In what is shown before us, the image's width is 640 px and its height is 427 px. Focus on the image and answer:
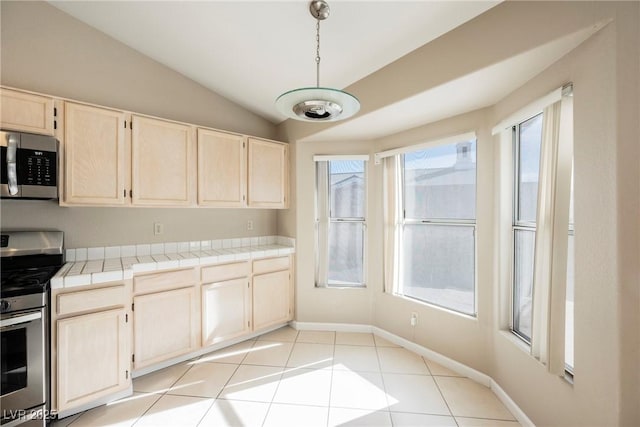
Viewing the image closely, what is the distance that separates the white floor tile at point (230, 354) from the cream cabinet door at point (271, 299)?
0.24 metres

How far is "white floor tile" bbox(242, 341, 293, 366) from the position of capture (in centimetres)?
266

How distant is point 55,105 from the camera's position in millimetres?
2068

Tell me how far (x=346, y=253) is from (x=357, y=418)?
181 cm

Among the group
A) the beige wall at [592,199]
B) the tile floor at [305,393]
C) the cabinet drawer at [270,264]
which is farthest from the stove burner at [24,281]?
the beige wall at [592,199]

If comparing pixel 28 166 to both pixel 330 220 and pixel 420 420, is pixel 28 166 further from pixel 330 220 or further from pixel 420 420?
pixel 420 420

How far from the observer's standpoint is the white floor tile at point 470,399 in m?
1.96

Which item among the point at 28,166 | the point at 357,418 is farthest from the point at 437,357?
the point at 28,166

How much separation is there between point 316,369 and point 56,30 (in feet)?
12.3

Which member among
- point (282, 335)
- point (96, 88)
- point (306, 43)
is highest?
point (306, 43)

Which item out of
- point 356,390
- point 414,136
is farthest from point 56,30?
point 356,390

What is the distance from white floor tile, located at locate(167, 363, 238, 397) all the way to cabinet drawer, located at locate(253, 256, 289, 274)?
990 millimetres

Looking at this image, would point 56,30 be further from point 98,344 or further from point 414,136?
point 414,136

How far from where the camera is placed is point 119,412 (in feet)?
6.51

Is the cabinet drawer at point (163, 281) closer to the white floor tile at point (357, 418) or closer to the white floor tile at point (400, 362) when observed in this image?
the white floor tile at point (357, 418)
